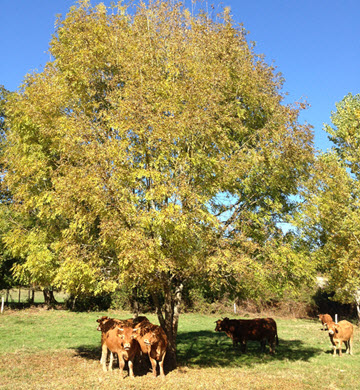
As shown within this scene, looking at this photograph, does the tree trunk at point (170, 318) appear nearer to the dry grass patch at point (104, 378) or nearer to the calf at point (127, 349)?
the dry grass patch at point (104, 378)

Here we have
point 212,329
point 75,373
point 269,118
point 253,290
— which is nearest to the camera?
point 75,373

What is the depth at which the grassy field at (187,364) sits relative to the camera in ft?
26.8

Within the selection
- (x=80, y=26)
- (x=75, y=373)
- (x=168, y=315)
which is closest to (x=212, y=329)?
(x=168, y=315)

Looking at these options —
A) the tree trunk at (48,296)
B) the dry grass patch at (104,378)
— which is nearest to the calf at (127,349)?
the dry grass patch at (104,378)

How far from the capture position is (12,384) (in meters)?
7.64

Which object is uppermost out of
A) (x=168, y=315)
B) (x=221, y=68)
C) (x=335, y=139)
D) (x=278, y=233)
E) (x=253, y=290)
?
(x=335, y=139)

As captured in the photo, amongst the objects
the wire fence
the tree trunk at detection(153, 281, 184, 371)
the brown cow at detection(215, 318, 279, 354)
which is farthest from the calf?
the wire fence

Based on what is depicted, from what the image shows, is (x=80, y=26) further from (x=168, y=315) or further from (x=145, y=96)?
(x=168, y=315)

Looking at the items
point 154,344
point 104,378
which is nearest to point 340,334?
point 154,344

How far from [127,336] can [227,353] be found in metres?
5.71

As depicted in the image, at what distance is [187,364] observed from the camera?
34.7 ft

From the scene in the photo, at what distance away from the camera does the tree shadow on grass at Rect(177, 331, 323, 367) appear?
36.9 ft

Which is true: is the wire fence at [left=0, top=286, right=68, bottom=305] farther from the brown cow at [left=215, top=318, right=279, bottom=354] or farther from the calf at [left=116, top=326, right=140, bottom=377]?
the calf at [left=116, top=326, right=140, bottom=377]

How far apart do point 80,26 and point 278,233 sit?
9.12 meters
